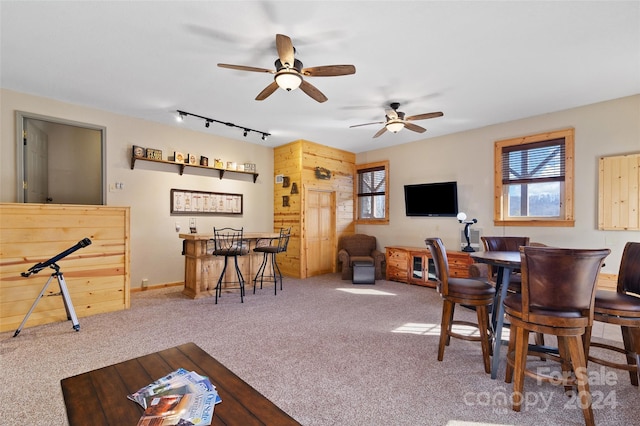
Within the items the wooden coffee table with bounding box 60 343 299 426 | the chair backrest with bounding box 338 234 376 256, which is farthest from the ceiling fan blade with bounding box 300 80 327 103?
the chair backrest with bounding box 338 234 376 256

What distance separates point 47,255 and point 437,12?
15.6 ft

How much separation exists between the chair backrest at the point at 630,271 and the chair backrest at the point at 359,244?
4438 mm

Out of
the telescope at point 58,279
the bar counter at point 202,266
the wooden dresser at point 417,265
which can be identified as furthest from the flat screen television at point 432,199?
the telescope at point 58,279

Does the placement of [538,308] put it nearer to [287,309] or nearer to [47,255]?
[287,309]

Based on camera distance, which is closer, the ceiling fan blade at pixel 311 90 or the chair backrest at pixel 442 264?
the chair backrest at pixel 442 264

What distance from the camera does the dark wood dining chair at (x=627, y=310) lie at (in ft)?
6.04

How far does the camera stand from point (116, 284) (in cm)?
388

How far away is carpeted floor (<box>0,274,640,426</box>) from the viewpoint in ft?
6.15

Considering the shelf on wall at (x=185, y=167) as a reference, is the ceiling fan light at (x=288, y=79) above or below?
above

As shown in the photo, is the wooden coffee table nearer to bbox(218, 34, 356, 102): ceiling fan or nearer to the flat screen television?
bbox(218, 34, 356, 102): ceiling fan

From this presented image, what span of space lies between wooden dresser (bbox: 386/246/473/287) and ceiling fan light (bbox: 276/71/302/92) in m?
3.87

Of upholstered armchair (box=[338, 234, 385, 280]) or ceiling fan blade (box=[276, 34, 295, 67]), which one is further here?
upholstered armchair (box=[338, 234, 385, 280])

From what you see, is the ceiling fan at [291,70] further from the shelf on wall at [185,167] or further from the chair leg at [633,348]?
the shelf on wall at [185,167]

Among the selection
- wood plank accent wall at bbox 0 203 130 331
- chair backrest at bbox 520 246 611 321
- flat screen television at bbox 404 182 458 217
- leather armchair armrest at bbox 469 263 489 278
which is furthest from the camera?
flat screen television at bbox 404 182 458 217
